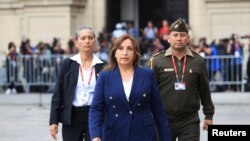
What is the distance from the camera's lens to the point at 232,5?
80.6 ft

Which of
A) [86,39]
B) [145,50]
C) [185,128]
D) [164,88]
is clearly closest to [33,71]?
[145,50]

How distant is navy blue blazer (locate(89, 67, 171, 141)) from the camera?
651 centimetres

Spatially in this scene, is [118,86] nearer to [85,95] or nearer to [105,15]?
[85,95]

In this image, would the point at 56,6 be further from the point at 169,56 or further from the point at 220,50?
the point at 169,56

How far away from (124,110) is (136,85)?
0.24 metres

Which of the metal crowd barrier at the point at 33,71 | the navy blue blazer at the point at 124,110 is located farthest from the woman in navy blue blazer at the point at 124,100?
the metal crowd barrier at the point at 33,71

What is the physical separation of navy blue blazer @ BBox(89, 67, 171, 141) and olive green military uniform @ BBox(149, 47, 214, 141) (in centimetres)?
140

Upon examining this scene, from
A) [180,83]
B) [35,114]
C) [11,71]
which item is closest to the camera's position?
[180,83]

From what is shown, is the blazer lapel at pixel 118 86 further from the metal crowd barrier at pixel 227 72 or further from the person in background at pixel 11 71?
the person in background at pixel 11 71

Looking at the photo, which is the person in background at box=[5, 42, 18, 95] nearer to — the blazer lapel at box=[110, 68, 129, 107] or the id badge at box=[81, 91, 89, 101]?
the id badge at box=[81, 91, 89, 101]

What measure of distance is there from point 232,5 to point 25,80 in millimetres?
7291

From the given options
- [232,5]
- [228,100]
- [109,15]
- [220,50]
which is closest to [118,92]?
[228,100]

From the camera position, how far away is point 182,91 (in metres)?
8.05

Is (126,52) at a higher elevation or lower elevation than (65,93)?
higher
